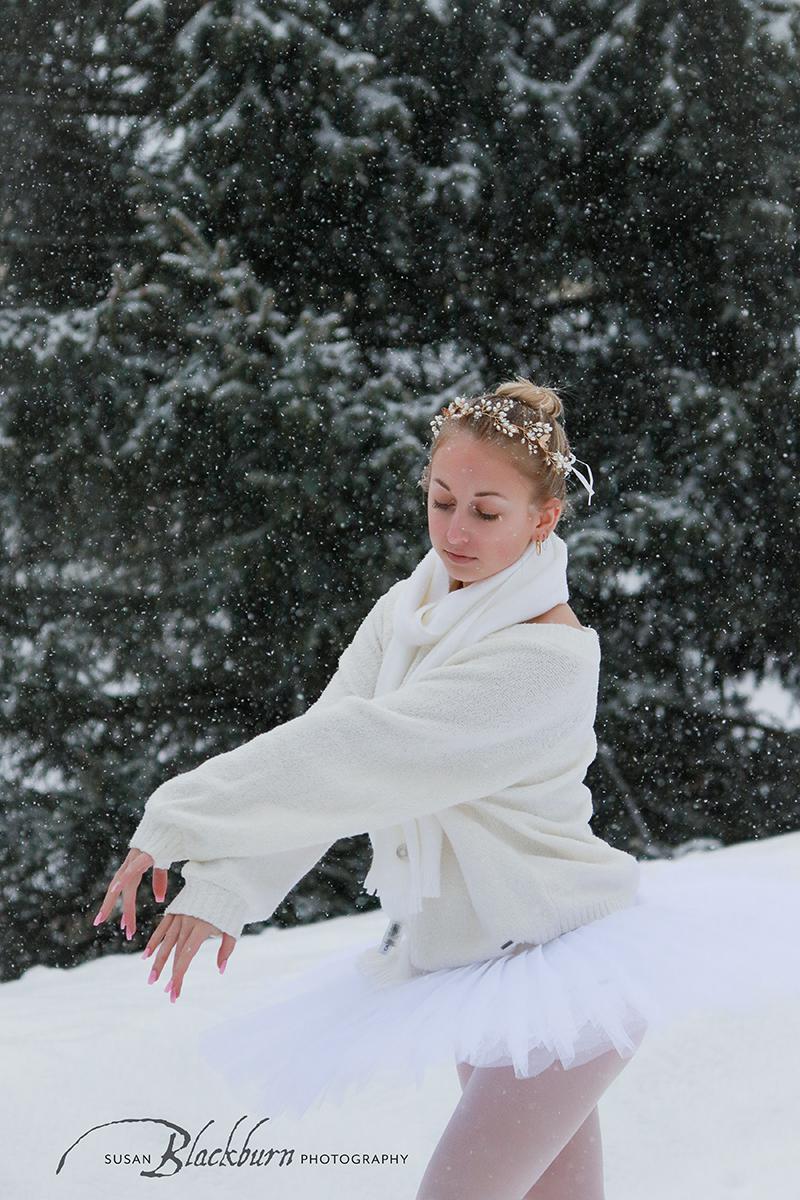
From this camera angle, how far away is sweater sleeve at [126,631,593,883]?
1496 mm

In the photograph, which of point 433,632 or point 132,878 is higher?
point 433,632

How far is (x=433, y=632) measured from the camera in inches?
66.4

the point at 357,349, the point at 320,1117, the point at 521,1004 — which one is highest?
the point at 357,349

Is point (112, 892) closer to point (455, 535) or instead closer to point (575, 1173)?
point (455, 535)

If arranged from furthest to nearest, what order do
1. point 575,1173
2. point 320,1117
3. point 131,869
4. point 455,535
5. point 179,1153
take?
point 320,1117 < point 179,1153 < point 575,1173 < point 455,535 < point 131,869

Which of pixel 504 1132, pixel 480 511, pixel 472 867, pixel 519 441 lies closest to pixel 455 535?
pixel 480 511

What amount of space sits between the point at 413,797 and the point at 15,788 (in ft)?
17.0

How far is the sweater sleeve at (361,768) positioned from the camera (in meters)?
1.50

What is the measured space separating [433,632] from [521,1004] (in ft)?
1.68

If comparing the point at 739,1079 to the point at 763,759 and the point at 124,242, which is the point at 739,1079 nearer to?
A: the point at 763,759

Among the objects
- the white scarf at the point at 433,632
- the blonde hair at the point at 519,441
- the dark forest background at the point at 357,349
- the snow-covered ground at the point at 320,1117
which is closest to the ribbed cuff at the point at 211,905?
the white scarf at the point at 433,632

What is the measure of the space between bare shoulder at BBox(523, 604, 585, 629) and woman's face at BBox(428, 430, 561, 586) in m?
0.09

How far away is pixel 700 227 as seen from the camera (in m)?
6.48

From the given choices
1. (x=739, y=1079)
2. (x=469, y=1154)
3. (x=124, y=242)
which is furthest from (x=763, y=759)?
(x=469, y=1154)
